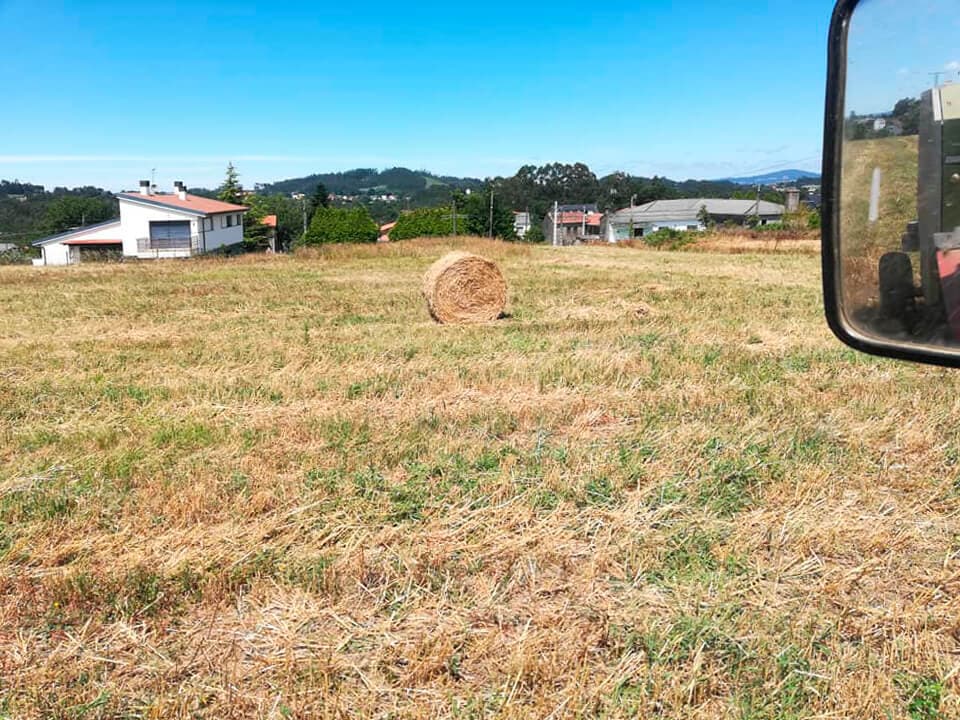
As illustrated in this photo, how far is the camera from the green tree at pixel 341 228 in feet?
167

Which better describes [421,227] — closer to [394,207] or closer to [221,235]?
[221,235]

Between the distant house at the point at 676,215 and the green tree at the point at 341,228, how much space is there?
36.4 m

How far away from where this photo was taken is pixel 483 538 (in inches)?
146

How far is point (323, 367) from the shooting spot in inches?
303

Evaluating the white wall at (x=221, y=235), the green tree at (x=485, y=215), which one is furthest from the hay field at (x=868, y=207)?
the green tree at (x=485, y=215)

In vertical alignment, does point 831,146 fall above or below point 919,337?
above

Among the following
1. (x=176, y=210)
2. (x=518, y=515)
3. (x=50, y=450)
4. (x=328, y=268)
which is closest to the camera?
(x=518, y=515)

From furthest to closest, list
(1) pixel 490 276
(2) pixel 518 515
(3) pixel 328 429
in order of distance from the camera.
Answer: (1) pixel 490 276
(3) pixel 328 429
(2) pixel 518 515

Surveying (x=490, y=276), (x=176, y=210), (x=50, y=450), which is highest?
(x=176, y=210)

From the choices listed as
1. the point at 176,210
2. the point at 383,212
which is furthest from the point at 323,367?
the point at 383,212

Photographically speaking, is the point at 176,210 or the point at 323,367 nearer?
the point at 323,367

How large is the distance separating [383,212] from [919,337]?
118136 millimetres

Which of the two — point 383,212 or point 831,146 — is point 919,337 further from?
point 383,212

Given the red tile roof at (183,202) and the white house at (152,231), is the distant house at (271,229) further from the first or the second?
the white house at (152,231)
